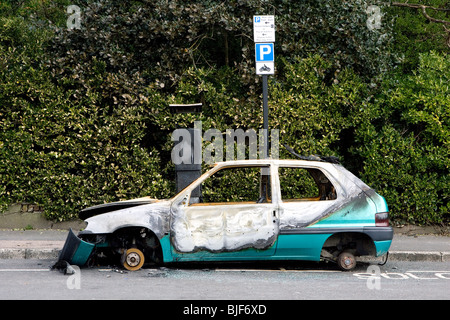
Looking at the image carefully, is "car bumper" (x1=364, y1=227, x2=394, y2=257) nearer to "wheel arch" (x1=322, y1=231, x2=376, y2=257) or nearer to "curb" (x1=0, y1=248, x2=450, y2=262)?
"wheel arch" (x1=322, y1=231, x2=376, y2=257)

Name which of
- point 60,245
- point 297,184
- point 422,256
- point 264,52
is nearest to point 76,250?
point 60,245

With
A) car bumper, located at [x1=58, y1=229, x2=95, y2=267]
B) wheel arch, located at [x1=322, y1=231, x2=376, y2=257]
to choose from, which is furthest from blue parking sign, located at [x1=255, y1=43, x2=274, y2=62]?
car bumper, located at [x1=58, y1=229, x2=95, y2=267]

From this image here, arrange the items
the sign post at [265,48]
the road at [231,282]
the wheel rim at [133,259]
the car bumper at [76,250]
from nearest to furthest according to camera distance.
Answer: the road at [231,282] < the car bumper at [76,250] < the wheel rim at [133,259] < the sign post at [265,48]

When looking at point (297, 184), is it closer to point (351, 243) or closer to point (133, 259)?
point (351, 243)

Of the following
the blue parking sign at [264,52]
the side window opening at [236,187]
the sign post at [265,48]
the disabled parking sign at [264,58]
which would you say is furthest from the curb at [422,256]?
the blue parking sign at [264,52]

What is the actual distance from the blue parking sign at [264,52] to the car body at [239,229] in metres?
2.52

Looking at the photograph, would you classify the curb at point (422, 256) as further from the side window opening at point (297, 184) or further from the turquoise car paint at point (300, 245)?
the side window opening at point (297, 184)

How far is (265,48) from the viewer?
1016 centimetres

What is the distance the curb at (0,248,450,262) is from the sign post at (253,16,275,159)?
2600 mm

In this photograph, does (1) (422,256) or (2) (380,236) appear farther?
(1) (422,256)

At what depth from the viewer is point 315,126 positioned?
1172cm

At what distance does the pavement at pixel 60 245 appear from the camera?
9.39 meters

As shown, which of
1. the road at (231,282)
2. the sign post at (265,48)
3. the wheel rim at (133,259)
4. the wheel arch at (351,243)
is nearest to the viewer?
the road at (231,282)

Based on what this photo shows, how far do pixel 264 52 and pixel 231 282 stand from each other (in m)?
4.30
